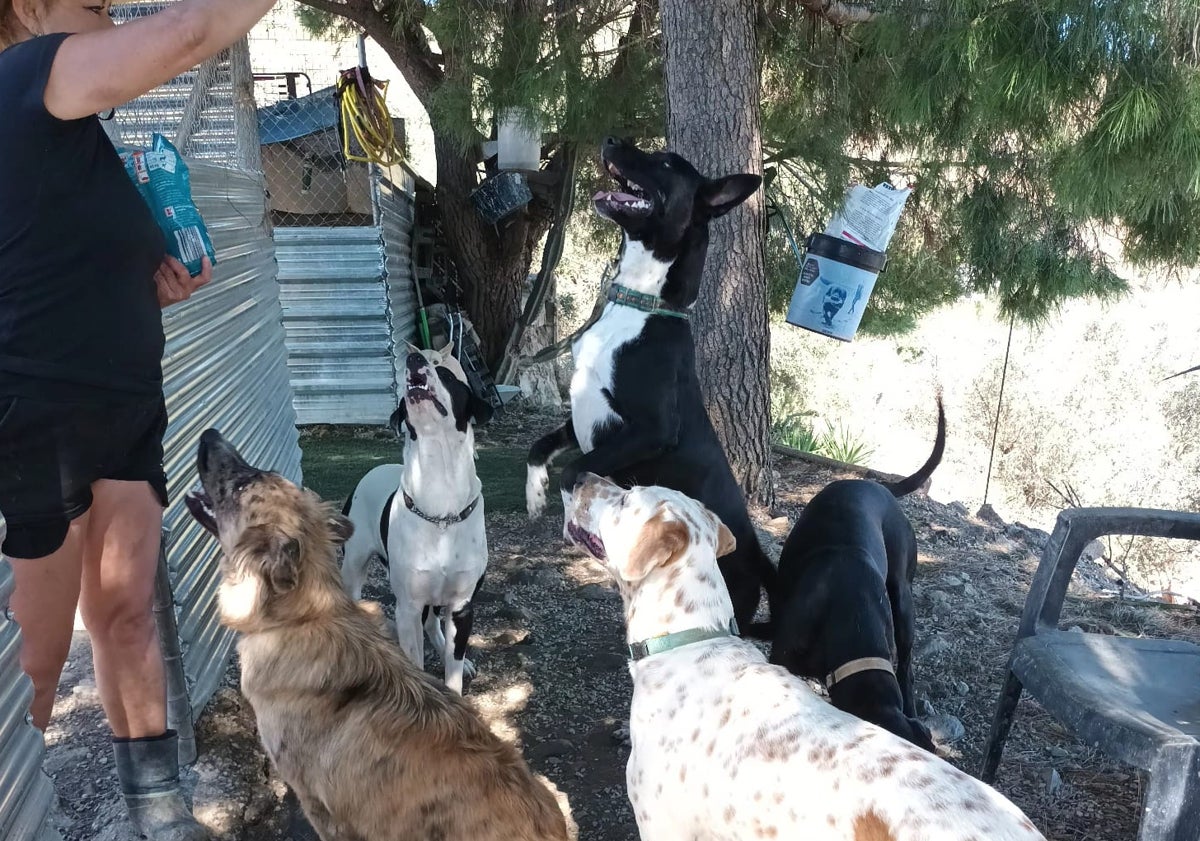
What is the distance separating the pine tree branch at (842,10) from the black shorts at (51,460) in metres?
5.10

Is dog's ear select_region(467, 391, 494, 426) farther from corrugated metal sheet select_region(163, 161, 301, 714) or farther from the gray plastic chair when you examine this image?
the gray plastic chair

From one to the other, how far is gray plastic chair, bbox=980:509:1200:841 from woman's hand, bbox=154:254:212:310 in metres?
2.81

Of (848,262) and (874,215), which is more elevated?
(874,215)

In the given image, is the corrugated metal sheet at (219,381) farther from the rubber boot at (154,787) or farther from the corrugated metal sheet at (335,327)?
the corrugated metal sheet at (335,327)

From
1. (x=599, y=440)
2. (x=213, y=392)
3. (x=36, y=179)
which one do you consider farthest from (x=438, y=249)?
(x=36, y=179)

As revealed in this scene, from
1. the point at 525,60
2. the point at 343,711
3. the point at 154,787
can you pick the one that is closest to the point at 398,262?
the point at 525,60

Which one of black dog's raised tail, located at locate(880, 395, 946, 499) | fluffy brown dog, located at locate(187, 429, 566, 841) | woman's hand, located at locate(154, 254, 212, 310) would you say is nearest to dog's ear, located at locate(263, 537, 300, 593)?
fluffy brown dog, located at locate(187, 429, 566, 841)

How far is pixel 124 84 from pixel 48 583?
121 cm

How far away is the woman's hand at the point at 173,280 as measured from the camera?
2.46m

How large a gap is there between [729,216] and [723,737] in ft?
12.7

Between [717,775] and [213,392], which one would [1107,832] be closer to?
[717,775]

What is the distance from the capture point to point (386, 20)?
8.07 m

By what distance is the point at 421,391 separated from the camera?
3404mm

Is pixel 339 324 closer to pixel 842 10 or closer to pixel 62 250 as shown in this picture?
pixel 842 10
